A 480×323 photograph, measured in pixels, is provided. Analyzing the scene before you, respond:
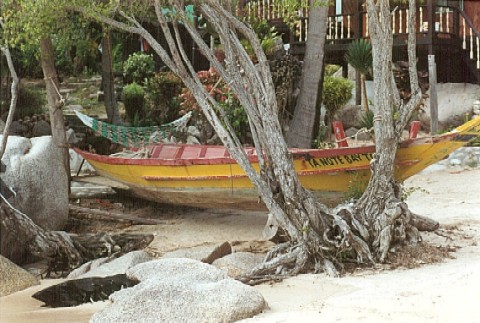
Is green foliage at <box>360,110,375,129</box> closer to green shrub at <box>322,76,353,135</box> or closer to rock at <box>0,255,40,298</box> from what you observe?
green shrub at <box>322,76,353,135</box>

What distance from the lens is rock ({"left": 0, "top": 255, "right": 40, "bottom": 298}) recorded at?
8.52 metres

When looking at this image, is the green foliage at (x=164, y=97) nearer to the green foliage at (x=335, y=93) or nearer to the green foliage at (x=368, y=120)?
the green foliage at (x=335, y=93)

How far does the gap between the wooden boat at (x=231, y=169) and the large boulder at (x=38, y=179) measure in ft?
3.74

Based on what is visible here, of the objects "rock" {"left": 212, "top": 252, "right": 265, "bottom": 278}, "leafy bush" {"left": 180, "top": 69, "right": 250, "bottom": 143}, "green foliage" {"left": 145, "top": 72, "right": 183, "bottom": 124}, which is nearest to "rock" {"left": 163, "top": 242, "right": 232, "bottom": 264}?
"rock" {"left": 212, "top": 252, "right": 265, "bottom": 278}

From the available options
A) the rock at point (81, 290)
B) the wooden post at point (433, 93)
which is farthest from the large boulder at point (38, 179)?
the wooden post at point (433, 93)

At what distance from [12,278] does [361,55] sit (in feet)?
26.6

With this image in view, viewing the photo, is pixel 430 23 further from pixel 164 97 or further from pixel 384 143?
pixel 384 143

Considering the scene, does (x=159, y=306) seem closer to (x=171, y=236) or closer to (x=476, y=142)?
(x=171, y=236)

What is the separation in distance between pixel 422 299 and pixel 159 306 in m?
2.00

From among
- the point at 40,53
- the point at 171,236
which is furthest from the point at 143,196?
the point at 40,53

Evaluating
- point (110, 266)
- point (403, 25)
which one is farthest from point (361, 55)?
point (110, 266)

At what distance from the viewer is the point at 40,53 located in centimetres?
1221

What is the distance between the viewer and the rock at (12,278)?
28.0 feet

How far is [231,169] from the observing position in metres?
10.5
